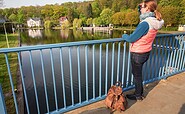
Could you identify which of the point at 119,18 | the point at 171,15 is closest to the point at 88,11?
the point at 119,18

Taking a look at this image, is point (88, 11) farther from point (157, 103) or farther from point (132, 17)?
point (157, 103)

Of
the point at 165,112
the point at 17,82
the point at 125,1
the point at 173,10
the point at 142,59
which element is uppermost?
the point at 125,1

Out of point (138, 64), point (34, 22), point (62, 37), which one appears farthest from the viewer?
point (34, 22)

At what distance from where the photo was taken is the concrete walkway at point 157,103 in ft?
6.99

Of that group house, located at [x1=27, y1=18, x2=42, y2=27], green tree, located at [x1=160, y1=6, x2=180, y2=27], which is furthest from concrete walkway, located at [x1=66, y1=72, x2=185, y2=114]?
house, located at [x1=27, y1=18, x2=42, y2=27]

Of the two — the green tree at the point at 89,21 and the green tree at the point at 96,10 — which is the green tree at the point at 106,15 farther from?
the green tree at the point at 96,10

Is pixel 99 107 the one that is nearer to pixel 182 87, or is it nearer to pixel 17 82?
pixel 182 87

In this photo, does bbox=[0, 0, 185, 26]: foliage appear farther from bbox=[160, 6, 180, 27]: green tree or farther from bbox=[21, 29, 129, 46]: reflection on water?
bbox=[21, 29, 129, 46]: reflection on water

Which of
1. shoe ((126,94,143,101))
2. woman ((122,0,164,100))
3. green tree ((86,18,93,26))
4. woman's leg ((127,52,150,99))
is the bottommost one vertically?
shoe ((126,94,143,101))

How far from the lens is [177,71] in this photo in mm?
3473

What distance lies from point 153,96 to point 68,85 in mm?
→ 5815

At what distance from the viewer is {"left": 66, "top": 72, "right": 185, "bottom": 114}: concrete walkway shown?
213 centimetres

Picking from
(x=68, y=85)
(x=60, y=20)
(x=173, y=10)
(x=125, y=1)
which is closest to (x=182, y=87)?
(x=68, y=85)

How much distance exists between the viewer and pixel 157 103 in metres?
2.33
